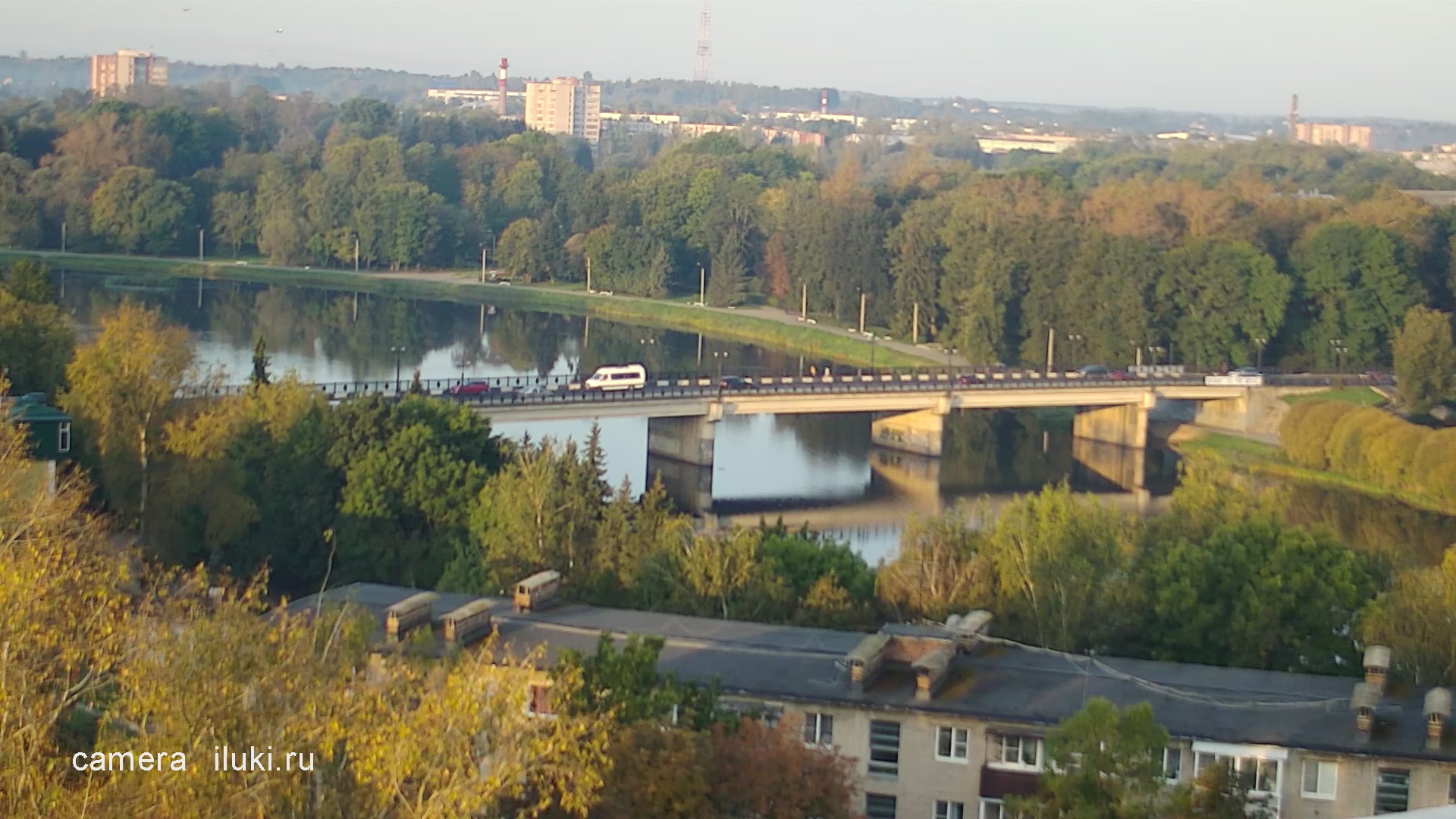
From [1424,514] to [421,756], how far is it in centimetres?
2796

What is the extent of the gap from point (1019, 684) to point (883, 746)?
108cm

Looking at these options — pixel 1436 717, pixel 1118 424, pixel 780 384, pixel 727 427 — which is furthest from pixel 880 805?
pixel 1118 424

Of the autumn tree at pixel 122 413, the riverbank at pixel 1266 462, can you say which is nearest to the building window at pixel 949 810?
the autumn tree at pixel 122 413

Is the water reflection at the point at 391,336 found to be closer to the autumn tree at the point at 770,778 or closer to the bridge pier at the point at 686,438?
the bridge pier at the point at 686,438

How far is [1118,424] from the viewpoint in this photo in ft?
133

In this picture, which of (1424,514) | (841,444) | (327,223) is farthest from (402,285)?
(1424,514)

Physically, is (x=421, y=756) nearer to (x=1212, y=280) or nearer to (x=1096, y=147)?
(x=1212, y=280)

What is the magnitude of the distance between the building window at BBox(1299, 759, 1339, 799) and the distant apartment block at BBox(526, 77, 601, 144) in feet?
502

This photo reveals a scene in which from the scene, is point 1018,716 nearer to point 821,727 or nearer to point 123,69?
point 821,727

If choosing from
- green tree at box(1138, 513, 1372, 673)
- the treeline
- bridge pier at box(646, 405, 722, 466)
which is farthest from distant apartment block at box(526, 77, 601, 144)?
green tree at box(1138, 513, 1372, 673)

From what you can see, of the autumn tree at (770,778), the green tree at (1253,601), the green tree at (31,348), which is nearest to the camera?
the autumn tree at (770,778)

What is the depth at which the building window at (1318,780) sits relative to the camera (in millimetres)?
11695

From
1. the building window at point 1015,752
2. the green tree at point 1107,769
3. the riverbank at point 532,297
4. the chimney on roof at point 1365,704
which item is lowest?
the riverbank at point 532,297

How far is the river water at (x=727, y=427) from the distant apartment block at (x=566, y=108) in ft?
351
